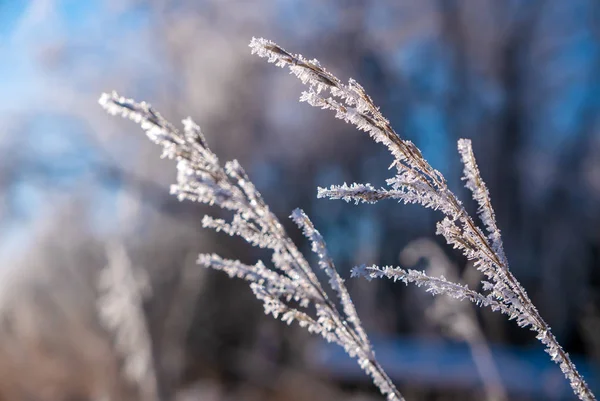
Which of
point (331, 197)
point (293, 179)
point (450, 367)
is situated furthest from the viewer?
point (293, 179)

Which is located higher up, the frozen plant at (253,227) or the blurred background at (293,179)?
the blurred background at (293,179)

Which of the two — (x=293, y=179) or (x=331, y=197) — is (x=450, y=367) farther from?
(x=331, y=197)

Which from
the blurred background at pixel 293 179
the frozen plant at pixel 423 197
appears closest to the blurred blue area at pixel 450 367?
the blurred background at pixel 293 179

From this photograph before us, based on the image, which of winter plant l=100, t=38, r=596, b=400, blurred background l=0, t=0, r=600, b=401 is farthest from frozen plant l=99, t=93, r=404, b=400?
blurred background l=0, t=0, r=600, b=401

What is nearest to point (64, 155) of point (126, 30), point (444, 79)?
point (126, 30)

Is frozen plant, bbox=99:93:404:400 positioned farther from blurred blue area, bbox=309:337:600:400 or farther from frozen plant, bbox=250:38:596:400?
blurred blue area, bbox=309:337:600:400

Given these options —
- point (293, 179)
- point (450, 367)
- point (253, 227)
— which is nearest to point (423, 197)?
point (253, 227)

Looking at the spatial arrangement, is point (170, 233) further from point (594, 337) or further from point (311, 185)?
point (594, 337)

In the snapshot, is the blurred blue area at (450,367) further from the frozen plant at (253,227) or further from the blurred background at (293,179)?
the frozen plant at (253,227)
